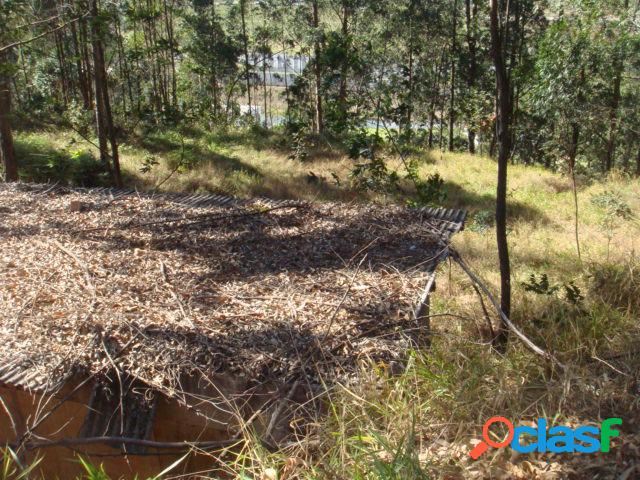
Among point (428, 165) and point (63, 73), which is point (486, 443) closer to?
point (428, 165)

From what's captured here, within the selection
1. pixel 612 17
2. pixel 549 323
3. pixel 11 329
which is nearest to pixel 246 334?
pixel 11 329

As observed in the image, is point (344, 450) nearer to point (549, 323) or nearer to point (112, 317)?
point (112, 317)

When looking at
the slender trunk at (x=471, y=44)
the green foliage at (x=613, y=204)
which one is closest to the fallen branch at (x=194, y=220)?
the green foliage at (x=613, y=204)

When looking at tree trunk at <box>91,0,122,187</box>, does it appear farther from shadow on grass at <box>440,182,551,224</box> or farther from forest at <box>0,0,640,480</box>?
shadow on grass at <box>440,182,551,224</box>

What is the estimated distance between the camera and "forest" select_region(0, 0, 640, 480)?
7.70ft

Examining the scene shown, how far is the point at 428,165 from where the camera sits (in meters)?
14.1

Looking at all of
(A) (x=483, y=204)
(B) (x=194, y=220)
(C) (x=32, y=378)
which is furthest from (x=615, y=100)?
(C) (x=32, y=378)

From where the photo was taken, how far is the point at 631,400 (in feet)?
8.04

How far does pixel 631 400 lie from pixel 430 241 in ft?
5.87

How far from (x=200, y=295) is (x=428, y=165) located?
11691mm

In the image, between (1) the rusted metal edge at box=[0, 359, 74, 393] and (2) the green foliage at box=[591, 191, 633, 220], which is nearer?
(1) the rusted metal edge at box=[0, 359, 74, 393]

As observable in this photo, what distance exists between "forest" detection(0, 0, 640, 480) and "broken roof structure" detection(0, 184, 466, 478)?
4.6 inches

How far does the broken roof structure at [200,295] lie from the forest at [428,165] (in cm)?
12

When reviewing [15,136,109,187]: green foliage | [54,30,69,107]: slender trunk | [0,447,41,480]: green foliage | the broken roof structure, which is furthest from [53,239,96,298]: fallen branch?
[54,30,69,107]: slender trunk
